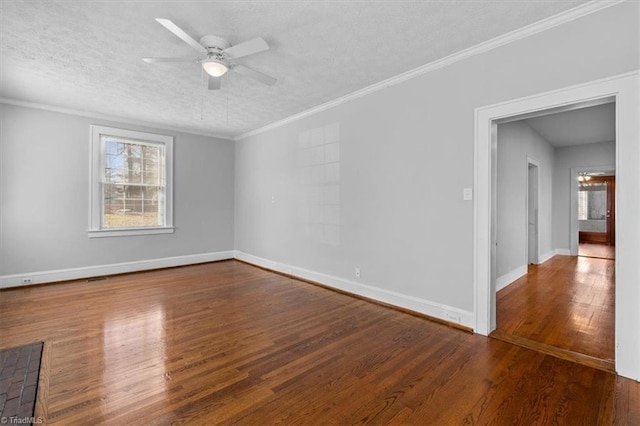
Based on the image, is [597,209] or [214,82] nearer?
[214,82]

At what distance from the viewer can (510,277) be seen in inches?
183

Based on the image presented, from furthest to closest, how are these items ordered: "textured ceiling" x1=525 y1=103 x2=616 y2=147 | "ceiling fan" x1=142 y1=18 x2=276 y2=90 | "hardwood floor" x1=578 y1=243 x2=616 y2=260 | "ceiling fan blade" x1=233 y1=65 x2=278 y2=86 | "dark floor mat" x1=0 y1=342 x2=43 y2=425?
"hardwood floor" x1=578 y1=243 x2=616 y2=260 → "textured ceiling" x1=525 y1=103 x2=616 y2=147 → "ceiling fan blade" x1=233 y1=65 x2=278 y2=86 → "ceiling fan" x1=142 y1=18 x2=276 y2=90 → "dark floor mat" x1=0 y1=342 x2=43 y2=425

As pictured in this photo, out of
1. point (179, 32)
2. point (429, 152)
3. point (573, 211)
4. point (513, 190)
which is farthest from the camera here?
point (573, 211)

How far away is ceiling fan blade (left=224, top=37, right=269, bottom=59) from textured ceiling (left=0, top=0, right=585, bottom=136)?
0.62ft

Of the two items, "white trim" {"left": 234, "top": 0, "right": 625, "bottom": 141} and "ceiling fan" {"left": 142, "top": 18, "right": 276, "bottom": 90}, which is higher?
"white trim" {"left": 234, "top": 0, "right": 625, "bottom": 141}

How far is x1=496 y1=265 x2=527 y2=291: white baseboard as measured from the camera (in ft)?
14.1

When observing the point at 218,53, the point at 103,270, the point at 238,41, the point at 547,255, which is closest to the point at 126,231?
the point at 103,270

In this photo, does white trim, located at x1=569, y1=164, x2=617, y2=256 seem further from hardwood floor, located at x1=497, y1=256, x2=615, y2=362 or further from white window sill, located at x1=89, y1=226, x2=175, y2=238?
white window sill, located at x1=89, y1=226, x2=175, y2=238

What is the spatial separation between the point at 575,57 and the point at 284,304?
12.2 feet

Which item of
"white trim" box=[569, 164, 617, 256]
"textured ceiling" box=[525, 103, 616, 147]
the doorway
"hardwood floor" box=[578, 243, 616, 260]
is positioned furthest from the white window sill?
the doorway

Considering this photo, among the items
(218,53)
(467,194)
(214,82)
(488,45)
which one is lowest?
(467,194)

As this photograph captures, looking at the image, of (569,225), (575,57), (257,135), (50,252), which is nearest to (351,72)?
(575,57)

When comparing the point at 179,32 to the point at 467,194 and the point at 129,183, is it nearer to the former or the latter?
the point at 467,194

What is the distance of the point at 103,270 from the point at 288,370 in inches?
179
